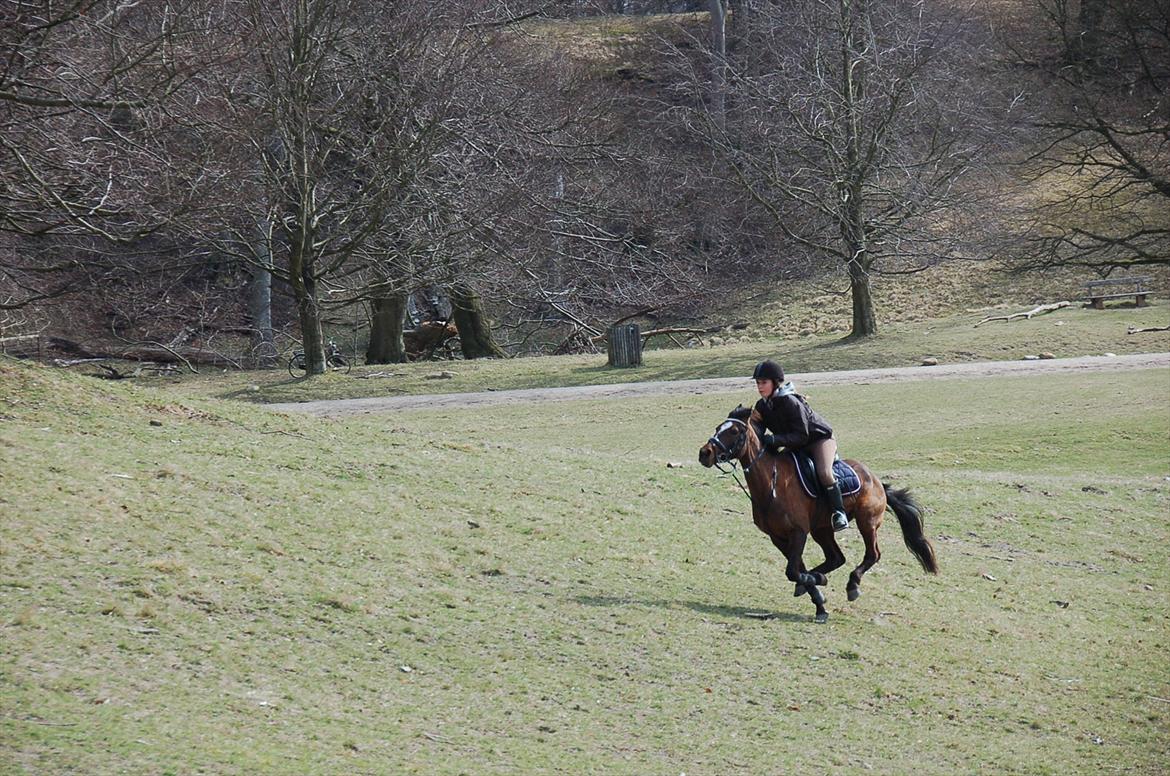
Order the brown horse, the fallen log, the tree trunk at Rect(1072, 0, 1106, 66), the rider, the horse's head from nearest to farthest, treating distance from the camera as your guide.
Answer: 1. the horse's head
2. the brown horse
3. the rider
4. the fallen log
5. the tree trunk at Rect(1072, 0, 1106, 66)

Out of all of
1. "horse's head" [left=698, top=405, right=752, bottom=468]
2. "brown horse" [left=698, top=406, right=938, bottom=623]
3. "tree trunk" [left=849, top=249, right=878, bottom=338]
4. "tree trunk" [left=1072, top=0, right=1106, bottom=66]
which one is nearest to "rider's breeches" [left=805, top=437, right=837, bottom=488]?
"brown horse" [left=698, top=406, right=938, bottom=623]

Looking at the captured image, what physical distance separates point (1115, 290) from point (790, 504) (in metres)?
42.1

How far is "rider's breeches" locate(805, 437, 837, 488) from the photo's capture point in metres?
10.5

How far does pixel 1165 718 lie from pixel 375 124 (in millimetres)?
29496

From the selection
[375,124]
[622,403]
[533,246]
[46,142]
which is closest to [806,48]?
[533,246]

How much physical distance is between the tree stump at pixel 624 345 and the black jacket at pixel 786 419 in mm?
25179

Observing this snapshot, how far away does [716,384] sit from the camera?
31.2 metres

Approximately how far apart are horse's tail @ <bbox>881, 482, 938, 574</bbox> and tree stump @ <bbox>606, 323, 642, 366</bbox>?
2406 cm

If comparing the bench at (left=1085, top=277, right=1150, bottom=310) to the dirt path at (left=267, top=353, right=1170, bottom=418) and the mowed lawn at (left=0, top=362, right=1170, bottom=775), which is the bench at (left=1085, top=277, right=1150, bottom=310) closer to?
the dirt path at (left=267, top=353, right=1170, bottom=418)

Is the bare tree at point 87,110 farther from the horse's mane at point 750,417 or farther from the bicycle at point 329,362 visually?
the bicycle at point 329,362

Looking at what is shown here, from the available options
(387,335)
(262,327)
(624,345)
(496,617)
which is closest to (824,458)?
(496,617)

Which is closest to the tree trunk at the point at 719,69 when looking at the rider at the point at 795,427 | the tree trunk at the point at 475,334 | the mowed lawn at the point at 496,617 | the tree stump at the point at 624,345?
the tree stump at the point at 624,345

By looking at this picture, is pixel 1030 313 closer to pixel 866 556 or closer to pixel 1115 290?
pixel 1115 290

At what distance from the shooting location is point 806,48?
4169cm
